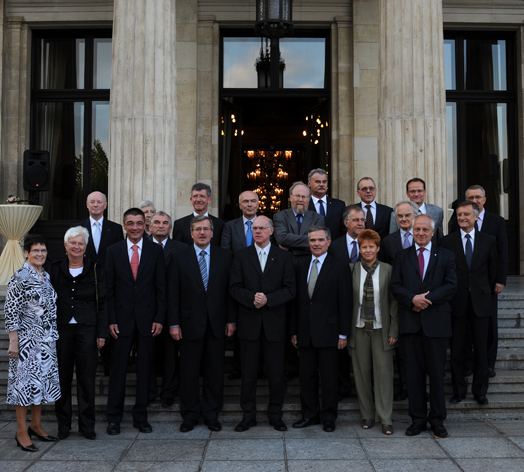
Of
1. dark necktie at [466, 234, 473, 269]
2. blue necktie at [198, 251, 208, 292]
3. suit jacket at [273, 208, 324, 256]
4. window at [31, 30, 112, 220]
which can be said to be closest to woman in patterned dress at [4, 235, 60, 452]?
blue necktie at [198, 251, 208, 292]

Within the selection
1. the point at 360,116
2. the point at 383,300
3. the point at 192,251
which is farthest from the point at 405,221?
the point at 360,116

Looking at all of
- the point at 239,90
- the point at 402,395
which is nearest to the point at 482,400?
the point at 402,395

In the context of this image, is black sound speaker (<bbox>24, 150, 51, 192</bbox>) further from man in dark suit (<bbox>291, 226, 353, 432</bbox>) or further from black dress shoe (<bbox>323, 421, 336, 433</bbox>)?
black dress shoe (<bbox>323, 421, 336, 433</bbox>)

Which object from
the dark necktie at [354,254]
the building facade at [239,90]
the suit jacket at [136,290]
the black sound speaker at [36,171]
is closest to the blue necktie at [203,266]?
the suit jacket at [136,290]

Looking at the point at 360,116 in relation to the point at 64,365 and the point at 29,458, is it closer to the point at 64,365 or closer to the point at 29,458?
the point at 64,365

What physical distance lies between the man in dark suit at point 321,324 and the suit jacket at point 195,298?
2.62ft

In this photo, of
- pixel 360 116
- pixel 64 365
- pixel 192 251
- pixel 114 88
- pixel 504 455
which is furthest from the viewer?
pixel 360 116

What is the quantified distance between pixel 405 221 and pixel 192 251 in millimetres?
2345

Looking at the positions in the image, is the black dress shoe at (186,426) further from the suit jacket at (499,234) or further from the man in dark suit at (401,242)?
the suit jacket at (499,234)

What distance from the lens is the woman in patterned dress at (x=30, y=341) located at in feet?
19.5

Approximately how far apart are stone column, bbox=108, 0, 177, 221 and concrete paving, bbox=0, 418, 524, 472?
3754 mm

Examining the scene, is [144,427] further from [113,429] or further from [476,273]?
[476,273]

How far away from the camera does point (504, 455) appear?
564 cm

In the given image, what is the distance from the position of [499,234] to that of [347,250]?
1.85 metres
